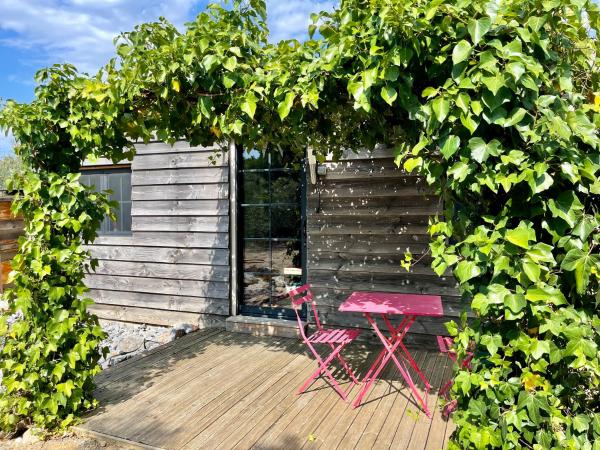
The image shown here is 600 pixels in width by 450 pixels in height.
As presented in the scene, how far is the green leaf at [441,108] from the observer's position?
151 cm

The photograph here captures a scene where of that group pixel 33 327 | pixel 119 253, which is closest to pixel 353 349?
pixel 33 327

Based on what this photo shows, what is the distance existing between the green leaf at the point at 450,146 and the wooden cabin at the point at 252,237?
7.28 feet

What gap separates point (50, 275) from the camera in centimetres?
262

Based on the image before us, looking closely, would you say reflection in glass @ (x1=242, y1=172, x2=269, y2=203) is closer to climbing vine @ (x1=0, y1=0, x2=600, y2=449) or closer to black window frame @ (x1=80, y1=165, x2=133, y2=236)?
black window frame @ (x1=80, y1=165, x2=133, y2=236)

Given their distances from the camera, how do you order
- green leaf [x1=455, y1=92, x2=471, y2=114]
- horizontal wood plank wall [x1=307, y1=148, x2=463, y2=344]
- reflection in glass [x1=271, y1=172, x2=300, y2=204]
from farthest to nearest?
reflection in glass [x1=271, y1=172, x2=300, y2=204] < horizontal wood plank wall [x1=307, y1=148, x2=463, y2=344] < green leaf [x1=455, y1=92, x2=471, y2=114]

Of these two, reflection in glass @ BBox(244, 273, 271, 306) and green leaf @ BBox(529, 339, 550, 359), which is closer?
green leaf @ BBox(529, 339, 550, 359)

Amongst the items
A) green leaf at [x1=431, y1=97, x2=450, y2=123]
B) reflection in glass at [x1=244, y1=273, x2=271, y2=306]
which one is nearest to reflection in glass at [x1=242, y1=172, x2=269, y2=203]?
reflection in glass at [x1=244, y1=273, x2=271, y2=306]

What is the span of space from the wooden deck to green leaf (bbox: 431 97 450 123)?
5.97 feet

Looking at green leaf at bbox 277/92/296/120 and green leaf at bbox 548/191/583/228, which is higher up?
green leaf at bbox 277/92/296/120

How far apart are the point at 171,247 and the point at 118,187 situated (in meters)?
1.34

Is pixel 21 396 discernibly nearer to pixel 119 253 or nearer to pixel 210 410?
pixel 210 410

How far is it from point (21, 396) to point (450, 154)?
117 inches

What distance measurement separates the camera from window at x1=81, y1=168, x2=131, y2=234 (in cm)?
562

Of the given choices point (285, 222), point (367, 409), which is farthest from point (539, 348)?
point (285, 222)
